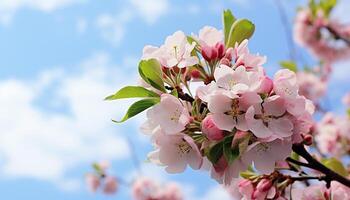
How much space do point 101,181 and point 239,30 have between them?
16.8ft

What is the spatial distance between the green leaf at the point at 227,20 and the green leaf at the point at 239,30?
0.07 feet

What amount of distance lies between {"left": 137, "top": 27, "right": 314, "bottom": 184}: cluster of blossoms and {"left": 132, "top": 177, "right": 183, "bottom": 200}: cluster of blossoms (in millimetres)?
4908

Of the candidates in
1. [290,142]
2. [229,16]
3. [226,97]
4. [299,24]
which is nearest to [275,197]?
[290,142]

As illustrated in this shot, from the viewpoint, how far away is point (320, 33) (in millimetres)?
4652

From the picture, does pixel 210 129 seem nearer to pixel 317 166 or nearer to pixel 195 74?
pixel 195 74

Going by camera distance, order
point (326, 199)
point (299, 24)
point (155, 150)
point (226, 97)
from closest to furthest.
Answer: point (226, 97)
point (155, 150)
point (326, 199)
point (299, 24)

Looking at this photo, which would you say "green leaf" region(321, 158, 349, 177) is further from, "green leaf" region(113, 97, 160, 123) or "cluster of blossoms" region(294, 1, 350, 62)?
"cluster of blossoms" region(294, 1, 350, 62)

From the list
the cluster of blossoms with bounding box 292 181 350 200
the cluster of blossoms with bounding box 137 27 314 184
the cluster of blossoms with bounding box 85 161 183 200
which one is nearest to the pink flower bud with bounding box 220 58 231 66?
the cluster of blossoms with bounding box 137 27 314 184

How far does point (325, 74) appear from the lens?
6809 millimetres

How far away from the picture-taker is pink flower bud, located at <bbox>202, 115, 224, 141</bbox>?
3.32ft

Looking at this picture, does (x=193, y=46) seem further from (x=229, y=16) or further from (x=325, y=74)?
(x=325, y=74)

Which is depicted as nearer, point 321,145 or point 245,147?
point 245,147

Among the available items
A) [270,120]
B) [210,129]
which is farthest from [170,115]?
[270,120]

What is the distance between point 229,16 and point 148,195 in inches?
191
